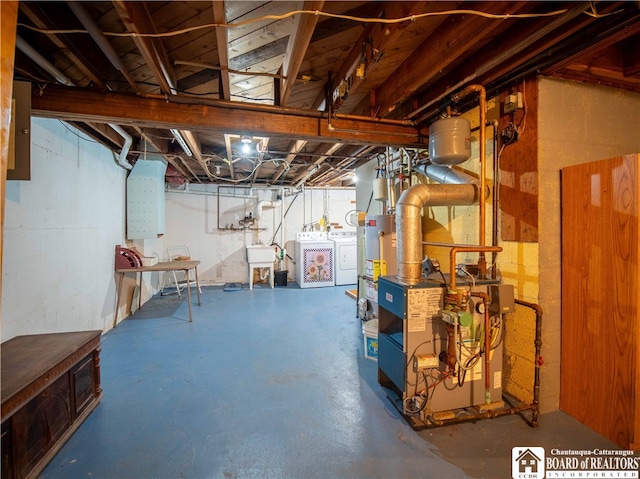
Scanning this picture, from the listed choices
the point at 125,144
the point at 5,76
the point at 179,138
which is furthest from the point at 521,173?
the point at 125,144

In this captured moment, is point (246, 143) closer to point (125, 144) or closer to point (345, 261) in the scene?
point (125, 144)

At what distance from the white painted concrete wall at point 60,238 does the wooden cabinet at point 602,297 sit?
3838mm

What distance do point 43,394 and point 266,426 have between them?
4.03 feet

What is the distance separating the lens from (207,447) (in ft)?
5.26

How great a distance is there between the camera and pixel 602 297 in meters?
1.65

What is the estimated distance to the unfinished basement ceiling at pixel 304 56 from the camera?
1356mm

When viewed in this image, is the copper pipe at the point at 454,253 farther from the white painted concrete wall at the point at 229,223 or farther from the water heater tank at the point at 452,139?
the white painted concrete wall at the point at 229,223

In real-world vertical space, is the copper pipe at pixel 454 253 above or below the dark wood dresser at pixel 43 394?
above

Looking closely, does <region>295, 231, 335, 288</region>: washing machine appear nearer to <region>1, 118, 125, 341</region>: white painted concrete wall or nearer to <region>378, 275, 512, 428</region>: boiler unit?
<region>1, 118, 125, 341</region>: white painted concrete wall

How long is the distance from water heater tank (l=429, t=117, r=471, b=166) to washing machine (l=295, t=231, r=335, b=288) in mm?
4111

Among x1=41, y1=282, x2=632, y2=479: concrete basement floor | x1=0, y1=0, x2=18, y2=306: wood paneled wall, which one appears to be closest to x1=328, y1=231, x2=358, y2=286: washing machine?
x1=41, y1=282, x2=632, y2=479: concrete basement floor

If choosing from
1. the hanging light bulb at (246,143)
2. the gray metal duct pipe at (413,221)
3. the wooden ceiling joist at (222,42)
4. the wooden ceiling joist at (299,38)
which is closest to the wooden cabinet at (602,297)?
the gray metal duct pipe at (413,221)

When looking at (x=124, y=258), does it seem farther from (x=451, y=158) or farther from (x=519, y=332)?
(x=519, y=332)

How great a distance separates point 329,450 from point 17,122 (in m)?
2.39
